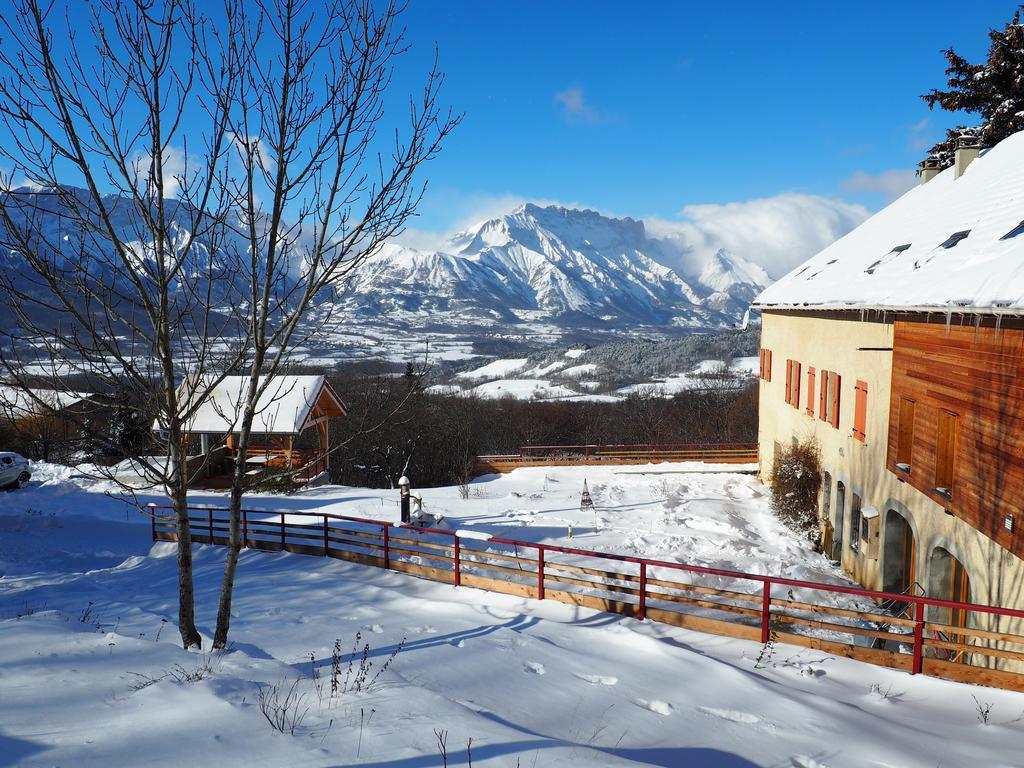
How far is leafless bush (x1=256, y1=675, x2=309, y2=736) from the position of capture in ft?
16.5

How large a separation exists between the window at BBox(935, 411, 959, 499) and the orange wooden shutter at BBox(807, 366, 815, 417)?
8.42m

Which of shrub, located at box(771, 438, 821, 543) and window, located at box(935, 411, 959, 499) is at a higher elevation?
window, located at box(935, 411, 959, 499)

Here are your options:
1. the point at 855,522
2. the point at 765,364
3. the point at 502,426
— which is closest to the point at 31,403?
the point at 855,522

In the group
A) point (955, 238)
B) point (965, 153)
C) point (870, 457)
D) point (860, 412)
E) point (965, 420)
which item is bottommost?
point (870, 457)

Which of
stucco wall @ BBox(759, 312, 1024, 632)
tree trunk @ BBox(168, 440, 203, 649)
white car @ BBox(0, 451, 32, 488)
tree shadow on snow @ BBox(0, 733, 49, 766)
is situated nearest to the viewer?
tree shadow on snow @ BBox(0, 733, 49, 766)

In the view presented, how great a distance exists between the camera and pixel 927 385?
11234 millimetres

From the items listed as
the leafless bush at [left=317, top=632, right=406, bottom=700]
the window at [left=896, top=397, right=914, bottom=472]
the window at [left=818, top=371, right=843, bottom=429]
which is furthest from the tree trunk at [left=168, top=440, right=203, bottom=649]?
the window at [left=818, top=371, right=843, bottom=429]

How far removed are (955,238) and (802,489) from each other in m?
8.52

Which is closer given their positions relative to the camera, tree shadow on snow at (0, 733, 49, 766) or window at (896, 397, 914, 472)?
tree shadow on snow at (0, 733, 49, 766)

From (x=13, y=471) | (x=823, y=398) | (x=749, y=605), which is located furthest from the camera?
(x=13, y=471)

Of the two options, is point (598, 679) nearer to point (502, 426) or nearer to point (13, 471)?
point (13, 471)

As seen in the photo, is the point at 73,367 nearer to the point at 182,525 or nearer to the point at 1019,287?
the point at 182,525

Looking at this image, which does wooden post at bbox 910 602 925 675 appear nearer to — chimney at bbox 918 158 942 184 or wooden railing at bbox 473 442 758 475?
chimney at bbox 918 158 942 184

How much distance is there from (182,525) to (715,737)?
5633 millimetres
